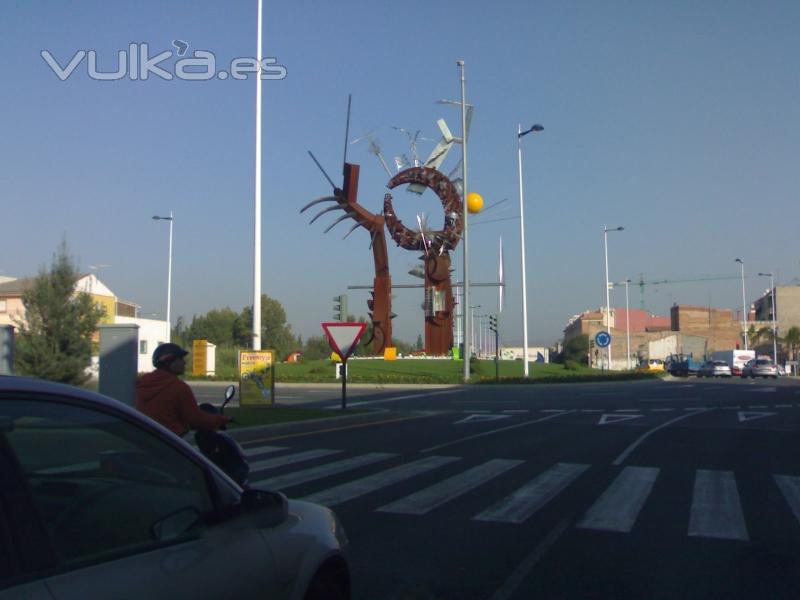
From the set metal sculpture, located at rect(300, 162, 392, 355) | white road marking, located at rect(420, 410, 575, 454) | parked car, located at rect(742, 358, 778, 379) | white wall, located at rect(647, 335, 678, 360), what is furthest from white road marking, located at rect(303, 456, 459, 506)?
white wall, located at rect(647, 335, 678, 360)

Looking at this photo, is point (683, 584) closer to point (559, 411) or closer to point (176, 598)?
point (176, 598)

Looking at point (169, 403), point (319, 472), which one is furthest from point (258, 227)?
point (169, 403)

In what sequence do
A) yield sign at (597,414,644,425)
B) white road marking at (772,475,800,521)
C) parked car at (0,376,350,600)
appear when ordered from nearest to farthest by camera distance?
parked car at (0,376,350,600), white road marking at (772,475,800,521), yield sign at (597,414,644,425)

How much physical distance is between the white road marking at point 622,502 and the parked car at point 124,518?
4.81 metres

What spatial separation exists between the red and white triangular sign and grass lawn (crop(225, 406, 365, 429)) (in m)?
1.58

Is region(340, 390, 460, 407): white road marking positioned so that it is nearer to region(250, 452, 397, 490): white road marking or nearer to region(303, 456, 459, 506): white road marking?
region(250, 452, 397, 490): white road marking

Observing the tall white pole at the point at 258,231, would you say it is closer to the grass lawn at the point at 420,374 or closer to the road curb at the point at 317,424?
the road curb at the point at 317,424

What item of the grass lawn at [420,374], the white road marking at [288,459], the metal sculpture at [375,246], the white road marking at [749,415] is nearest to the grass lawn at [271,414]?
the white road marking at [288,459]

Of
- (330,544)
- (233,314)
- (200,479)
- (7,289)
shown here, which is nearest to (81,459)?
(200,479)

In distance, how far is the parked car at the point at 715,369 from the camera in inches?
2557

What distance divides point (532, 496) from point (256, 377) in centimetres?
1215

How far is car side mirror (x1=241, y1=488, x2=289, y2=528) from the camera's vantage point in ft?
11.4

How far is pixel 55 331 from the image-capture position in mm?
17219

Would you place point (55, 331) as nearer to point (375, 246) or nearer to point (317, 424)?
point (317, 424)
